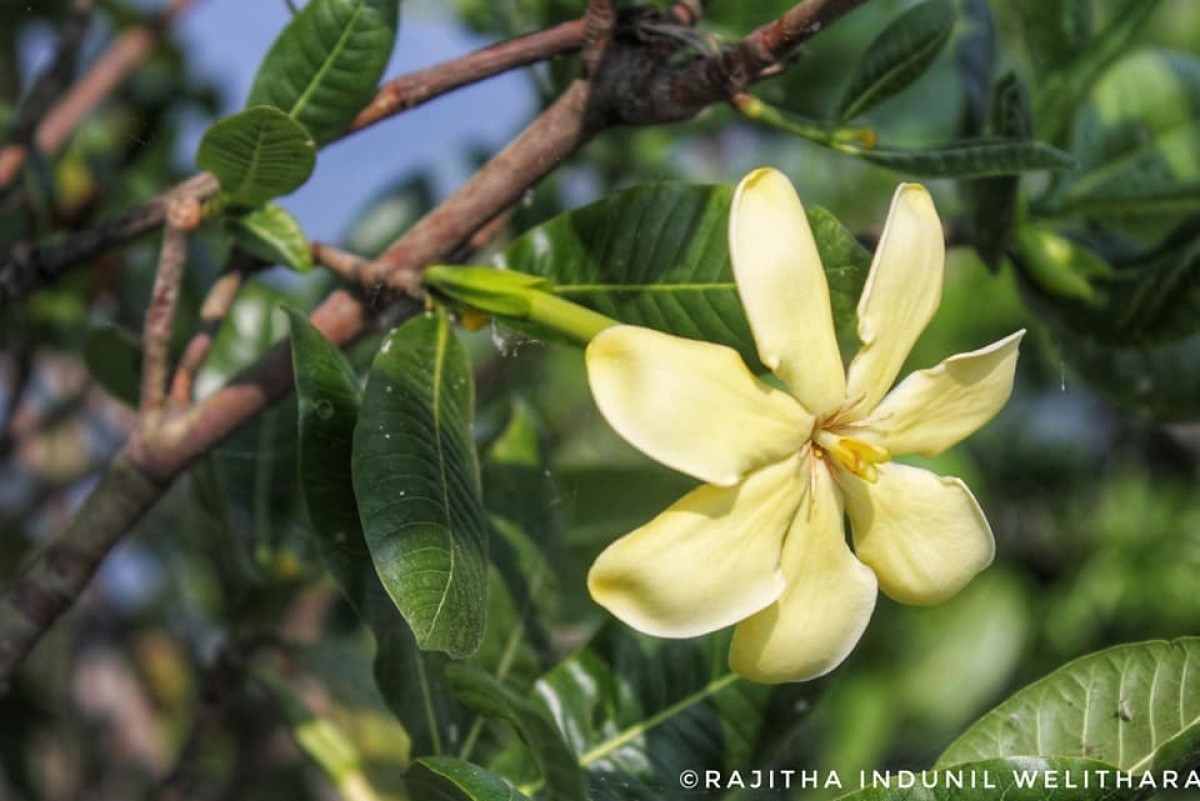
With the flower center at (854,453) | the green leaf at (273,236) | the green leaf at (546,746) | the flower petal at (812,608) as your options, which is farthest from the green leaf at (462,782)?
the green leaf at (273,236)

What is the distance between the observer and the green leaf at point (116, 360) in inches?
55.0

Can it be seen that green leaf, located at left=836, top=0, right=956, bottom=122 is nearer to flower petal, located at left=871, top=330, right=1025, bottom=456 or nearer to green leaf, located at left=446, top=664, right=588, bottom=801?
flower petal, located at left=871, top=330, right=1025, bottom=456

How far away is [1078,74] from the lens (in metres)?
1.40

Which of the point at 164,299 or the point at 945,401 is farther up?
the point at 164,299

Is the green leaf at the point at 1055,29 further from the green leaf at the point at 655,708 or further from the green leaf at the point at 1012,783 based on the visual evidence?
the green leaf at the point at 1012,783

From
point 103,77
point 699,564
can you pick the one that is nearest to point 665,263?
point 699,564

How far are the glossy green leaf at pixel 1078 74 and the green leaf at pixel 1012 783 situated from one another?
2.52 ft

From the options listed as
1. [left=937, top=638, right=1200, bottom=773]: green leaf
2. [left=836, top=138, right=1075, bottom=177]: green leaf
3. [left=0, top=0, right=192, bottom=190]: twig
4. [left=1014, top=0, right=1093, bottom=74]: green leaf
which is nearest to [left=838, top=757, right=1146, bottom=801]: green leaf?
[left=937, top=638, right=1200, bottom=773]: green leaf

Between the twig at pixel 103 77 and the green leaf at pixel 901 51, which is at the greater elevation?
the twig at pixel 103 77

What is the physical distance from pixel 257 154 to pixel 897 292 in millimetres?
471

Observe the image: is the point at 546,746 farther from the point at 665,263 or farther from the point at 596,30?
the point at 596,30

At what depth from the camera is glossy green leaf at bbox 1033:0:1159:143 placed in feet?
4.57

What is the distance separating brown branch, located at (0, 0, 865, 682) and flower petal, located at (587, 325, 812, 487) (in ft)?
0.87

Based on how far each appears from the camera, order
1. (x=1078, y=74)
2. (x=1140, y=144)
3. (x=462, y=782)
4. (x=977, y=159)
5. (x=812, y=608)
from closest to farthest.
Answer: (x=462, y=782) → (x=812, y=608) → (x=977, y=159) → (x=1078, y=74) → (x=1140, y=144)
